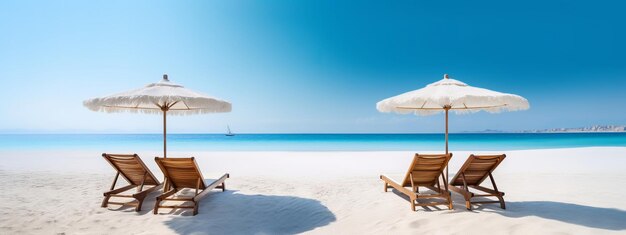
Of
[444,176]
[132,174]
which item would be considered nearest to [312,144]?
[132,174]

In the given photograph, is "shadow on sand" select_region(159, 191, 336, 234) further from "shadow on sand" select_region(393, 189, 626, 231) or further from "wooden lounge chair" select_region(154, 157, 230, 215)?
"shadow on sand" select_region(393, 189, 626, 231)

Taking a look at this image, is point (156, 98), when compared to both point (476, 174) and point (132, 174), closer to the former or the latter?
point (132, 174)

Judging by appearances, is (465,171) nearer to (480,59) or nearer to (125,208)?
(125,208)

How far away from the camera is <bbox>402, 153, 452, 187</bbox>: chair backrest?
12.7ft

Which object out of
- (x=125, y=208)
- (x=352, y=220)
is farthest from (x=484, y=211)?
(x=125, y=208)

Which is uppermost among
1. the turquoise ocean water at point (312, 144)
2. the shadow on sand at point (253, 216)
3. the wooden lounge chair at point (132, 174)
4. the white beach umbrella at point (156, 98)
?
the white beach umbrella at point (156, 98)

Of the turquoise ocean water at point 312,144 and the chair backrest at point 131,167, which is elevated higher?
the chair backrest at point 131,167

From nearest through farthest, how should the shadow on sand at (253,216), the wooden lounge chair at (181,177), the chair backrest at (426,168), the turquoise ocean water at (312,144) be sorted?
the shadow on sand at (253,216)
the wooden lounge chair at (181,177)
the chair backrest at (426,168)
the turquoise ocean water at (312,144)

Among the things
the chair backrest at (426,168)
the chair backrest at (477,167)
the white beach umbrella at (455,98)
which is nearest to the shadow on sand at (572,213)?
the chair backrest at (477,167)

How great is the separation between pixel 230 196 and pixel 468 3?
1700cm

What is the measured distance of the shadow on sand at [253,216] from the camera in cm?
323

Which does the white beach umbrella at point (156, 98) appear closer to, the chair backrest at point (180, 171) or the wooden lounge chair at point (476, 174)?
the chair backrest at point (180, 171)

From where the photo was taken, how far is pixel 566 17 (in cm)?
1852

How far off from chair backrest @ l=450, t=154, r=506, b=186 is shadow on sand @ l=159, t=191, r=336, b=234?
1.88 meters
